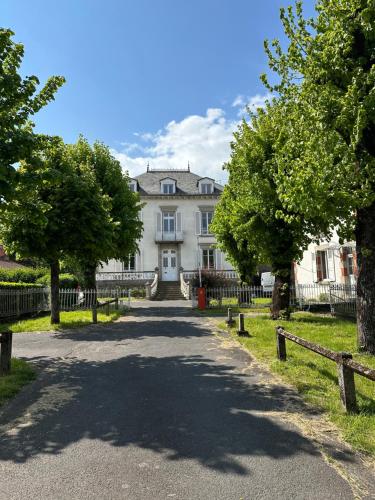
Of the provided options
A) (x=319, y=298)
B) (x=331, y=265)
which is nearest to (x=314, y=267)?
(x=331, y=265)

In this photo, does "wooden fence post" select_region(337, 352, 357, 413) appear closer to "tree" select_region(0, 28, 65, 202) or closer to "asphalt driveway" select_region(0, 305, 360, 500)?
"asphalt driveway" select_region(0, 305, 360, 500)

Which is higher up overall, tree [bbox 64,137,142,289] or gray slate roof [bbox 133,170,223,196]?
gray slate roof [bbox 133,170,223,196]

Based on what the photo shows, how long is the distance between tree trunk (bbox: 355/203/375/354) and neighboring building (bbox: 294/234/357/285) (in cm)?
902

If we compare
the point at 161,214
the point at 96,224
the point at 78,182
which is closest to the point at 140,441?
the point at 96,224

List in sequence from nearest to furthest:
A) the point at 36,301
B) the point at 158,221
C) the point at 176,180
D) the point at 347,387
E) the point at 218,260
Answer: the point at 347,387
the point at 36,301
the point at 218,260
the point at 158,221
the point at 176,180

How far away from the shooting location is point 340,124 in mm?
8406

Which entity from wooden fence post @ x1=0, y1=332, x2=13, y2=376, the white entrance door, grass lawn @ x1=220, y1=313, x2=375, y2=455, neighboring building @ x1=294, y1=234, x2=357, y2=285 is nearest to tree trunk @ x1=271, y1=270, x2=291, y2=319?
grass lawn @ x1=220, y1=313, x2=375, y2=455

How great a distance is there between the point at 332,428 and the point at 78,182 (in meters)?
11.9

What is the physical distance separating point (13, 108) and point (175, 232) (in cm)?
3007

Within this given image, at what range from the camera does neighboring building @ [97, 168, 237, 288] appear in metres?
37.6

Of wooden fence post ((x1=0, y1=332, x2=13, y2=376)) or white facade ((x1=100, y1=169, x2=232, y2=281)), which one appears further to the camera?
white facade ((x1=100, y1=169, x2=232, y2=281))

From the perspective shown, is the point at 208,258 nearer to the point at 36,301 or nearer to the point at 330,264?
the point at 330,264

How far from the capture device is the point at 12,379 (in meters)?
6.93

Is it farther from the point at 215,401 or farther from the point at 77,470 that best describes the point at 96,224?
the point at 77,470
